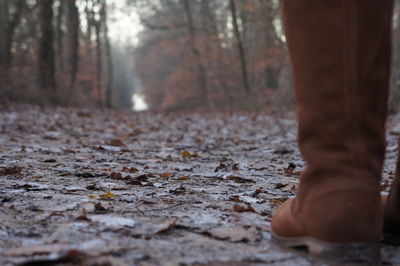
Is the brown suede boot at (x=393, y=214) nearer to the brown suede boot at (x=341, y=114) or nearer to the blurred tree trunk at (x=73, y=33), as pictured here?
the brown suede boot at (x=341, y=114)

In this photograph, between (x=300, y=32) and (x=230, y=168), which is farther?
(x=230, y=168)

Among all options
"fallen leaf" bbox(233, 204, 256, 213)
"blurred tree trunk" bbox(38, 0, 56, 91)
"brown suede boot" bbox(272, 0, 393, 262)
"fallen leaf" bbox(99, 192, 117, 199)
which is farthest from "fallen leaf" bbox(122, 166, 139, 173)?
"blurred tree trunk" bbox(38, 0, 56, 91)

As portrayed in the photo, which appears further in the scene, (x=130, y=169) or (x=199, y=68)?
(x=199, y=68)

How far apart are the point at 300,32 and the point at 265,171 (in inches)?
72.3

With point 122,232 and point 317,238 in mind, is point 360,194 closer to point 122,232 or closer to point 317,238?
point 317,238

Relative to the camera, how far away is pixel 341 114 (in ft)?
4.26

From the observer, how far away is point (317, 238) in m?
1.28

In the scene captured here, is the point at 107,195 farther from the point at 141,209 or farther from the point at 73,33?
the point at 73,33

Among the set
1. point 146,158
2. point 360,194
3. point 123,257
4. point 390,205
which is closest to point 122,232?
point 123,257

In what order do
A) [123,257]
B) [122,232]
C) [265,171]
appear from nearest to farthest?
[123,257] → [122,232] → [265,171]

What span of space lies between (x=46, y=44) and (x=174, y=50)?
13260 millimetres

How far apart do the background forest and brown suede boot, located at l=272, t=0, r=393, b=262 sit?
7809 millimetres

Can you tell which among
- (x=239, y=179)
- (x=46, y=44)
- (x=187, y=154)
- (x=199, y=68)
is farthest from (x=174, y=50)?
(x=239, y=179)

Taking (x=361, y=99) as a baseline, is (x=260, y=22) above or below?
above
